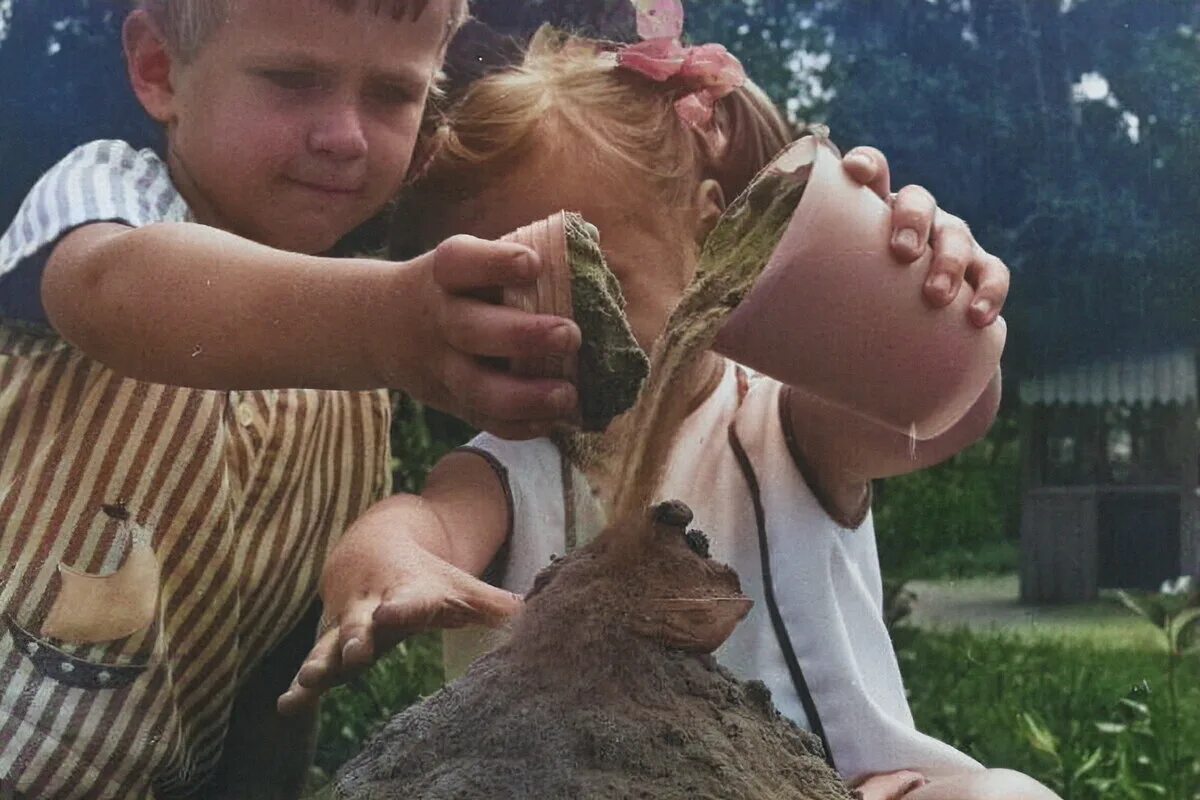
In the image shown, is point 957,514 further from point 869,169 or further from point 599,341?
point 599,341

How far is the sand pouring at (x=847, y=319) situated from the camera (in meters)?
1.39

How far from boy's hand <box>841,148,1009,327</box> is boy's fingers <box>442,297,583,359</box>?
1.13 ft

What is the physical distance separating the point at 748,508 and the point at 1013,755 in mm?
455

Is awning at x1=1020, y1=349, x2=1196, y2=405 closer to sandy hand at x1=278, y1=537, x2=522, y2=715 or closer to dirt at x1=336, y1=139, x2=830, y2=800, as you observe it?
dirt at x1=336, y1=139, x2=830, y2=800

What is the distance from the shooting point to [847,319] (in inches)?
55.0

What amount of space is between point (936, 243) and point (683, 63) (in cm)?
30

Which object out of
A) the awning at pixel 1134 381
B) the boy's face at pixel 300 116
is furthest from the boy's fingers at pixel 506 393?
the awning at pixel 1134 381

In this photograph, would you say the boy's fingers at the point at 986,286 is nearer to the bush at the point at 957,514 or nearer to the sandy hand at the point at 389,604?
the bush at the point at 957,514

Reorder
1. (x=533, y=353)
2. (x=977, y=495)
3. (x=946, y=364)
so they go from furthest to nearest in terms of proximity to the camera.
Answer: (x=977, y=495) < (x=946, y=364) < (x=533, y=353)

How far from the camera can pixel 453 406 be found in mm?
1355

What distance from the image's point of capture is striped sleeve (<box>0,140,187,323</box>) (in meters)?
1.44

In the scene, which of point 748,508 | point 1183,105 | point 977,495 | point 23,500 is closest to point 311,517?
point 23,500

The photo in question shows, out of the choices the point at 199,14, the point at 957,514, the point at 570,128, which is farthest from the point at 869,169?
the point at 199,14

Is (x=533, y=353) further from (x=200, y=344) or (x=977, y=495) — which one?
(x=977, y=495)
